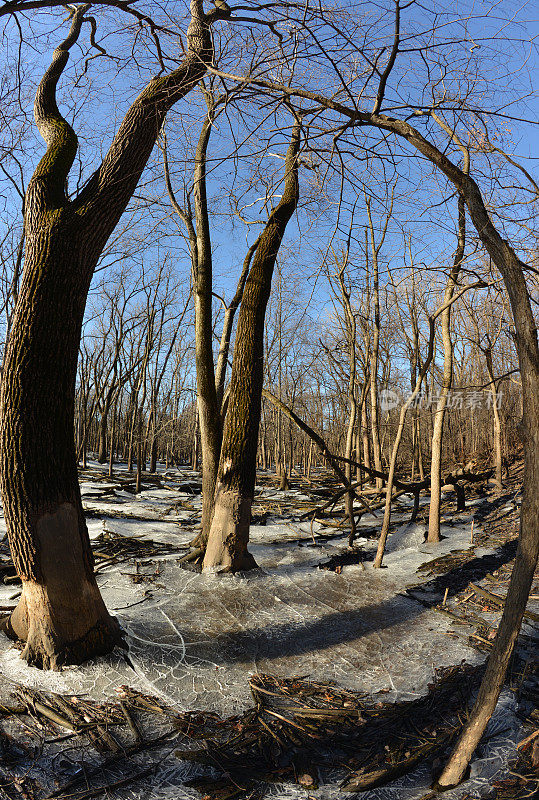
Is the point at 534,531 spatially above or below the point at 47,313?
below

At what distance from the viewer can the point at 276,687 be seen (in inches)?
143

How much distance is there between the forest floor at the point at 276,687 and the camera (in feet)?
8.43

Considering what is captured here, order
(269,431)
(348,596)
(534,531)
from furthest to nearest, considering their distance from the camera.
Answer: (269,431) < (348,596) < (534,531)

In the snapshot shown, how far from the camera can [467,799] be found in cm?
231

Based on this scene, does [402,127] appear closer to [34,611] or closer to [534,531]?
[534,531]

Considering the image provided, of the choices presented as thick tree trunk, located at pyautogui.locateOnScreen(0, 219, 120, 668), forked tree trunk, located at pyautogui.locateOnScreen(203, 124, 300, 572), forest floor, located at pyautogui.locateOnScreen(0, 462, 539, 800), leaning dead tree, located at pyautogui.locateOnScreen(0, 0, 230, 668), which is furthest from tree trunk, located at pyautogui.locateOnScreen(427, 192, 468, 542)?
thick tree trunk, located at pyautogui.locateOnScreen(0, 219, 120, 668)

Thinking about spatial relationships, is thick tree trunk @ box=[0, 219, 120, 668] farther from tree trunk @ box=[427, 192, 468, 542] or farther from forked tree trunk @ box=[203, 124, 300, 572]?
tree trunk @ box=[427, 192, 468, 542]

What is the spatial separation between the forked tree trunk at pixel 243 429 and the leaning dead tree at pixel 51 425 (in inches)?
84.1

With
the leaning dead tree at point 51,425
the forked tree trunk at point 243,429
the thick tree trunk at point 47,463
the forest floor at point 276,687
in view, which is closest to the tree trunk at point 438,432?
the forest floor at point 276,687

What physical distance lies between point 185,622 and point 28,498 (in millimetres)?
2015

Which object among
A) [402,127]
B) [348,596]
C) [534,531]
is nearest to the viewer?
[534,531]

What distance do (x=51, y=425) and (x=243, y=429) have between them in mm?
2914

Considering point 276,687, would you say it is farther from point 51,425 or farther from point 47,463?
point 51,425

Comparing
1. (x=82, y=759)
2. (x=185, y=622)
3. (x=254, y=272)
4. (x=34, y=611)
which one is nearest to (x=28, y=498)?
(x=34, y=611)
